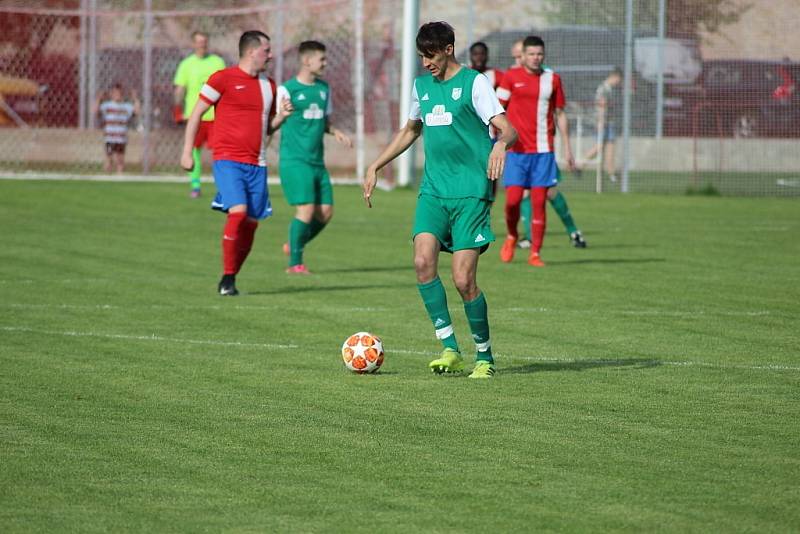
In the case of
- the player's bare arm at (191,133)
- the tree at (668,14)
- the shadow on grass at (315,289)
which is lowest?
the shadow on grass at (315,289)

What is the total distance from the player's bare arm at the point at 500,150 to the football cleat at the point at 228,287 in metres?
4.81

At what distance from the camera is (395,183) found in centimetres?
2934

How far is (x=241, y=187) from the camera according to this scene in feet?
42.9

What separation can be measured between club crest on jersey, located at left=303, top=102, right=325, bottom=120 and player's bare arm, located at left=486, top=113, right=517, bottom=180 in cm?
664

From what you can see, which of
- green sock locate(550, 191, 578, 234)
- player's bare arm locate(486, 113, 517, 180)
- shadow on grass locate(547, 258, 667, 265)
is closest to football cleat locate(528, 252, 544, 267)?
shadow on grass locate(547, 258, 667, 265)

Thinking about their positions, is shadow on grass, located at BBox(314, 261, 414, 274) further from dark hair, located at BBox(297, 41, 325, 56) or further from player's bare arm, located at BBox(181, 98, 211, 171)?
player's bare arm, located at BBox(181, 98, 211, 171)

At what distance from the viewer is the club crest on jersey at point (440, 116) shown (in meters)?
8.79

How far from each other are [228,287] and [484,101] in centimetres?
480

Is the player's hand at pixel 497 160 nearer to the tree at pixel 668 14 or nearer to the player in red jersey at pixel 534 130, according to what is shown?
the player in red jersey at pixel 534 130

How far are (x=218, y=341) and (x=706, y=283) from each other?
5.70m

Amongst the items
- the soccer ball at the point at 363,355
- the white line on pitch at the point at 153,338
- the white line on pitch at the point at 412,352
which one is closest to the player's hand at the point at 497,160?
the soccer ball at the point at 363,355

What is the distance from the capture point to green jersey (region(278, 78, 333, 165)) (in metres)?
15.0

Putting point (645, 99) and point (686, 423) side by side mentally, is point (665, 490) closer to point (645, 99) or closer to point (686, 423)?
point (686, 423)

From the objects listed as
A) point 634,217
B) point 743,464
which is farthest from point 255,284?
point 634,217
